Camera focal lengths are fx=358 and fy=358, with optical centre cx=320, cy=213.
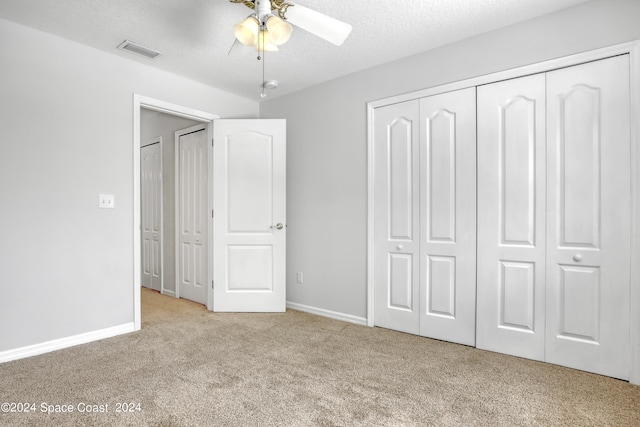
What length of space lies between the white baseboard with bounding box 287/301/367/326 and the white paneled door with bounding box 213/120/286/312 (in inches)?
7.9

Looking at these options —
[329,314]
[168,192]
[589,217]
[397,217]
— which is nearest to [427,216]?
[397,217]

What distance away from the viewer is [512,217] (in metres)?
2.65

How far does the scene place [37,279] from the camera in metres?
2.67

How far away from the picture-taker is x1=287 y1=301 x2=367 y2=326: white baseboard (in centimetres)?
348

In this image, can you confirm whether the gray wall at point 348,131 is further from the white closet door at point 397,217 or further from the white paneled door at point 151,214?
the white paneled door at point 151,214

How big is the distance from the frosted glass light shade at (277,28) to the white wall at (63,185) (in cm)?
185

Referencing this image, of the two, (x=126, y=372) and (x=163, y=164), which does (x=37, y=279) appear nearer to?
(x=126, y=372)

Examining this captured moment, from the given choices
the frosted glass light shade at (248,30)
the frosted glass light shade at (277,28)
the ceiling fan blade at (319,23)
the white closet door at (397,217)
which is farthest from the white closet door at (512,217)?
the frosted glass light shade at (248,30)

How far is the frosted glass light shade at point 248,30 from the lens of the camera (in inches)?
80.0

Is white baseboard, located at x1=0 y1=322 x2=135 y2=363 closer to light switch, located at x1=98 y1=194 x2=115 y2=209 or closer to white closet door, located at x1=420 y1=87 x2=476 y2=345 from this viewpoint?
light switch, located at x1=98 y1=194 x2=115 y2=209

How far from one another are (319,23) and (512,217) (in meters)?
1.91

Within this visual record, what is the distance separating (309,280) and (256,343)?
1149 millimetres

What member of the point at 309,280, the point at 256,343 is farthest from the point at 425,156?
the point at 256,343

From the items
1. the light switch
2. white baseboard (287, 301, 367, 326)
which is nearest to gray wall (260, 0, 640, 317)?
white baseboard (287, 301, 367, 326)
